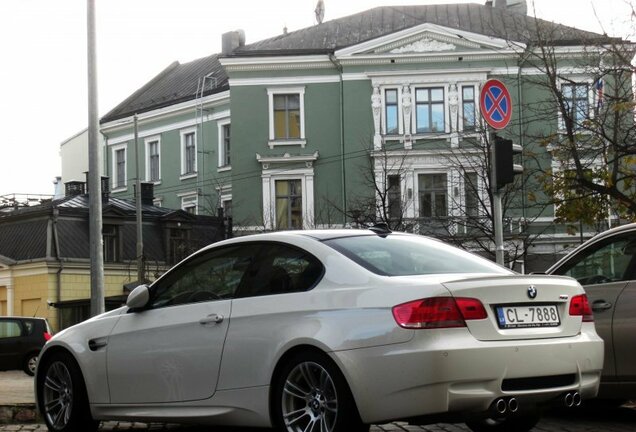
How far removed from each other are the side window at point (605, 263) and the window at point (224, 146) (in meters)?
47.9

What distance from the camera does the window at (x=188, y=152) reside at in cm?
5981

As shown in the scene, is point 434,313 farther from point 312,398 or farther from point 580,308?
point 580,308

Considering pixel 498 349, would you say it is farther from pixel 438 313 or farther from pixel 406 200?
pixel 406 200

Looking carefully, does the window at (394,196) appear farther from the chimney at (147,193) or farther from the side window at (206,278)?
the side window at (206,278)

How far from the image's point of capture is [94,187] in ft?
54.5

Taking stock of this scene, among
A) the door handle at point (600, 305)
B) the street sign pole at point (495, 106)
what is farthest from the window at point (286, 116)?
the door handle at point (600, 305)

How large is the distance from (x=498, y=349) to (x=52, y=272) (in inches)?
1799

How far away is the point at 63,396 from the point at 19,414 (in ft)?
5.39

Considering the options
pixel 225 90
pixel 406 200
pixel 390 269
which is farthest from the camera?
pixel 225 90

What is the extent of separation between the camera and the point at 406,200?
163 ft

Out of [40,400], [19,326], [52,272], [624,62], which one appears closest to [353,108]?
[52,272]

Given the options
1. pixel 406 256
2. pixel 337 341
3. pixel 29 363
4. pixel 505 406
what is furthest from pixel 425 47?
pixel 505 406

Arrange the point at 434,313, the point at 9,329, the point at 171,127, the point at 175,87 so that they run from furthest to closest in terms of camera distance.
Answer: the point at 175,87 → the point at 171,127 → the point at 9,329 → the point at 434,313

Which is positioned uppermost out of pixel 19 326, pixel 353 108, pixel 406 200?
pixel 353 108
